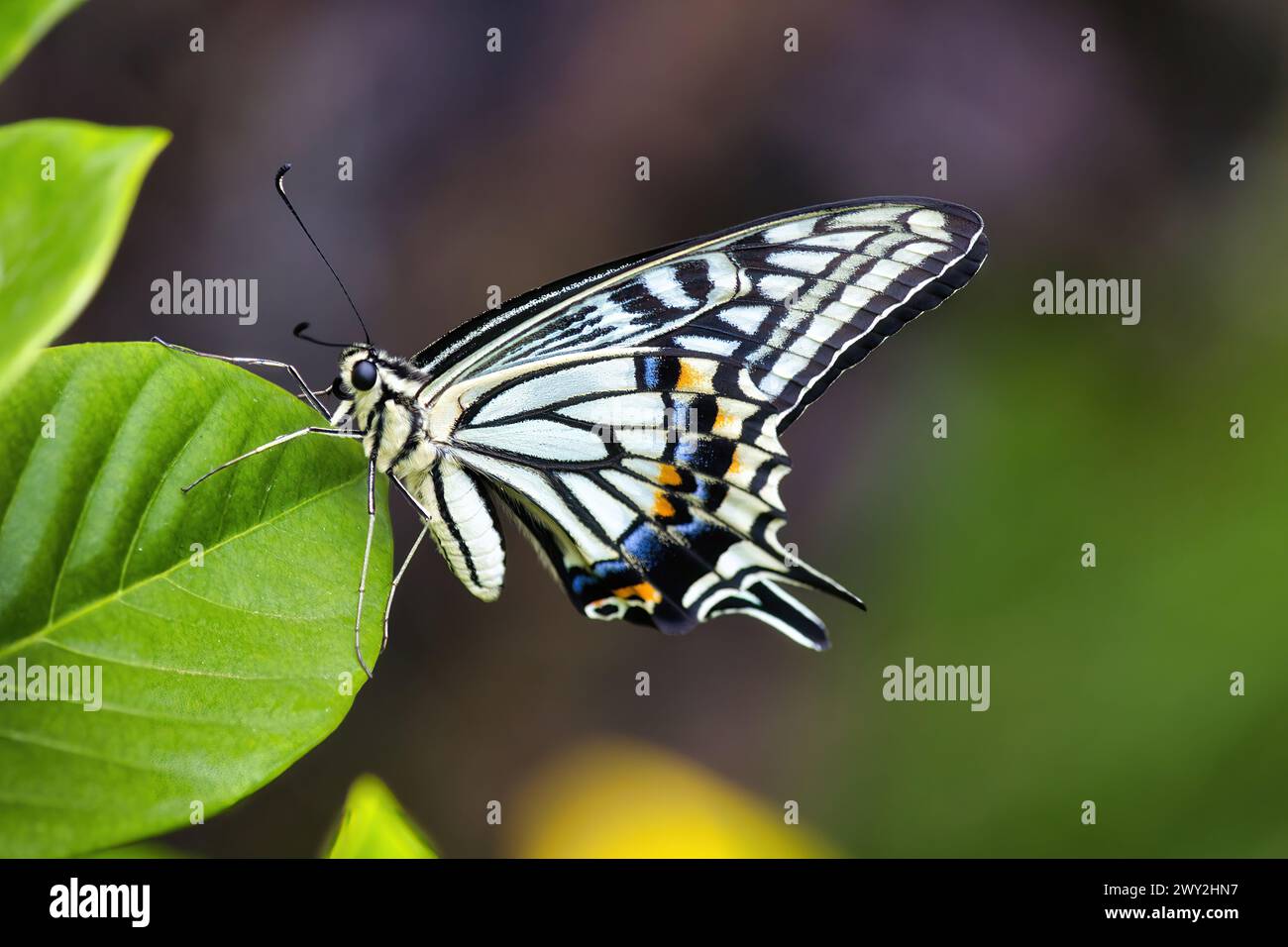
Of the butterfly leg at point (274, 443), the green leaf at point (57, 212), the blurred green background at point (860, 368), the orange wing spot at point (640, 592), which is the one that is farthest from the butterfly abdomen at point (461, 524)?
the blurred green background at point (860, 368)

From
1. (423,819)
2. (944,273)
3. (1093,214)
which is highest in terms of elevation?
(1093,214)

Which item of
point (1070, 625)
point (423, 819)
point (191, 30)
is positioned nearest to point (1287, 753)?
point (1070, 625)

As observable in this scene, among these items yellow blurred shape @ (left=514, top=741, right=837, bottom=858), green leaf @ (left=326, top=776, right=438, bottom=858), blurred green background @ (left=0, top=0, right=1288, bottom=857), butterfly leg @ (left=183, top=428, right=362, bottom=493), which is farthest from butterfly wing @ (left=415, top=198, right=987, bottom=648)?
blurred green background @ (left=0, top=0, right=1288, bottom=857)

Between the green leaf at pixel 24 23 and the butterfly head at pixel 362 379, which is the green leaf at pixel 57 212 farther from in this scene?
the butterfly head at pixel 362 379

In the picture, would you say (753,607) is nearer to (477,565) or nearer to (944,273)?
(477,565)

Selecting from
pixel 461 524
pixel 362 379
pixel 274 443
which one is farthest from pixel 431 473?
pixel 274 443

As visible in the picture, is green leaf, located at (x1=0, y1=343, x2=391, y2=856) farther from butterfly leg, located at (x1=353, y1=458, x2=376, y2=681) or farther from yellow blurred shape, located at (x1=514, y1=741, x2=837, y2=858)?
yellow blurred shape, located at (x1=514, y1=741, x2=837, y2=858)
